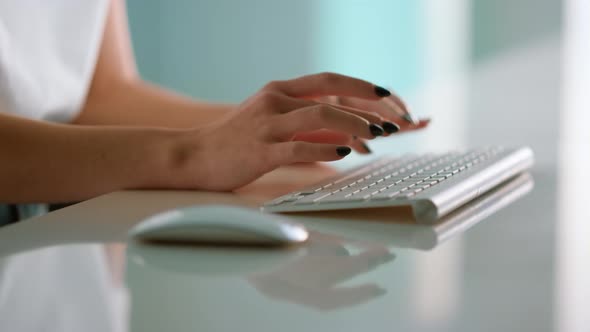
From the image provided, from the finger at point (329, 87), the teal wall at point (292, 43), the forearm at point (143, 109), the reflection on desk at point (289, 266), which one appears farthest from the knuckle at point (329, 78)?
the teal wall at point (292, 43)

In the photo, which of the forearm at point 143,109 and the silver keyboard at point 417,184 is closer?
the silver keyboard at point 417,184

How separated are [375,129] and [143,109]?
0.63m

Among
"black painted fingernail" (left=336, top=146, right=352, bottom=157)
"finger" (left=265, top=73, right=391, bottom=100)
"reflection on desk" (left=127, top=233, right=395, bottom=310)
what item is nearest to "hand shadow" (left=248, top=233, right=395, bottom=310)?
"reflection on desk" (left=127, top=233, right=395, bottom=310)

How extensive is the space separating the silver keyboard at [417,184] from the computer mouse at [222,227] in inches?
4.1

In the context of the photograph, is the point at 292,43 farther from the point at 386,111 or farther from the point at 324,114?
the point at 324,114

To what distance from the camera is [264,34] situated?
4586 mm

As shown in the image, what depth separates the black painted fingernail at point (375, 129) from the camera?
2.59 feet

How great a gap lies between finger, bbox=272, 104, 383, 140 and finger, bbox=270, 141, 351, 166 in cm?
2

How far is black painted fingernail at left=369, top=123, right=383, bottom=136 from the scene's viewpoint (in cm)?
79

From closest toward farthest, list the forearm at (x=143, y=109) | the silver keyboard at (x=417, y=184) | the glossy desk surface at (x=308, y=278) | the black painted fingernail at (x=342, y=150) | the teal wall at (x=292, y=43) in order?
the glossy desk surface at (x=308, y=278) → the silver keyboard at (x=417, y=184) → the black painted fingernail at (x=342, y=150) → the forearm at (x=143, y=109) → the teal wall at (x=292, y=43)

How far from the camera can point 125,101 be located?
1.36 metres

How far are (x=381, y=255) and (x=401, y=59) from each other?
13.4 feet

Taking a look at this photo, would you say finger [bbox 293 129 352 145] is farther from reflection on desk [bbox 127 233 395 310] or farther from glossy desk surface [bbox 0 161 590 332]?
reflection on desk [bbox 127 233 395 310]

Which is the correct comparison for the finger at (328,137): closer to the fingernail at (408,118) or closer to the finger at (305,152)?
the fingernail at (408,118)
